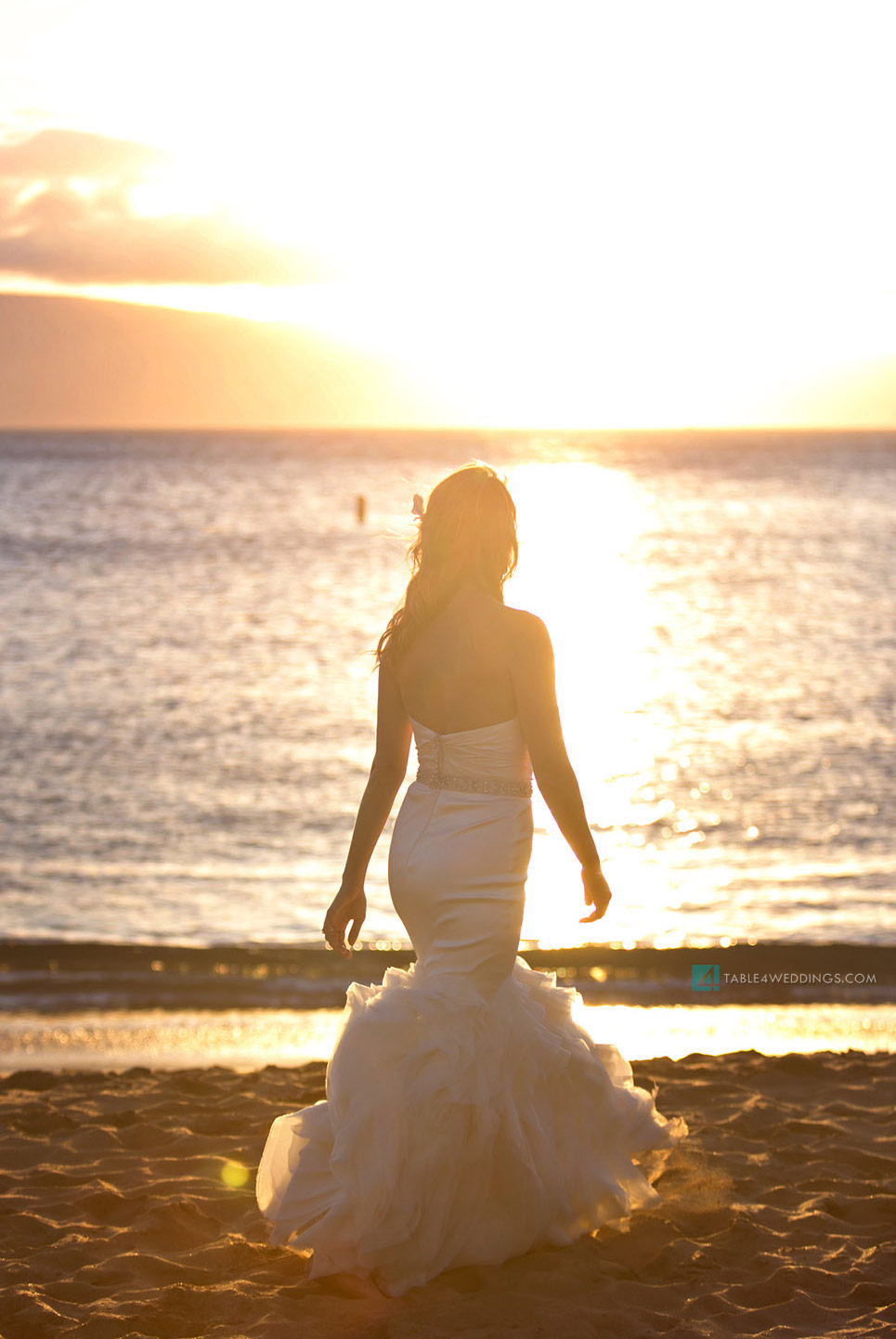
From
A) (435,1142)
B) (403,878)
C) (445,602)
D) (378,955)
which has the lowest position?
(378,955)

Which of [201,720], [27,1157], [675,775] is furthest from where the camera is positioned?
[201,720]

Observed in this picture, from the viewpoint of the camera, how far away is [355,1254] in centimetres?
406

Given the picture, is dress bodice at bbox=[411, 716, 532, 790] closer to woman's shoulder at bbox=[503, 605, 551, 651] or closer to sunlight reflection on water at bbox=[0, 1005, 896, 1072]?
woman's shoulder at bbox=[503, 605, 551, 651]

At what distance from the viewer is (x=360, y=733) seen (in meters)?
17.6

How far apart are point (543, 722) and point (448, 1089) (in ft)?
3.69

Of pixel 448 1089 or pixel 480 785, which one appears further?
pixel 480 785

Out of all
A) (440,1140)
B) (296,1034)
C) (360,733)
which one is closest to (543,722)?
(440,1140)

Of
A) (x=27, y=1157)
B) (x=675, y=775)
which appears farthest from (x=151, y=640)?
(x=27, y=1157)

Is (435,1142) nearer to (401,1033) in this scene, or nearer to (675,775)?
(401,1033)

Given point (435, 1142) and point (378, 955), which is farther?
point (378, 955)

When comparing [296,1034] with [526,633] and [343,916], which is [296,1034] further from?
[526,633]

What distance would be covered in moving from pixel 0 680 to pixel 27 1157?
55.2ft

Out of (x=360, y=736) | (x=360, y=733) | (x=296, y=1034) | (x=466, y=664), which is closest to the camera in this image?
(x=466, y=664)

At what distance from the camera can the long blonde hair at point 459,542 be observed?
163 inches
